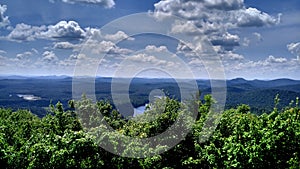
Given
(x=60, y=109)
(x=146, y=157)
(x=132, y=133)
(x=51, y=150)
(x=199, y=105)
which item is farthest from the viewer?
(x=60, y=109)

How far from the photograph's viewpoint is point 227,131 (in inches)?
998

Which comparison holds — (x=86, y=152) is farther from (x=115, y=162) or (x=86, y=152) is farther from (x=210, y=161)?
(x=210, y=161)

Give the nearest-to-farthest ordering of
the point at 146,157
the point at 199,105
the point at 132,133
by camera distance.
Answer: the point at 146,157, the point at 132,133, the point at 199,105

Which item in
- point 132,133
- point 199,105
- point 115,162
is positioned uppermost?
point 199,105

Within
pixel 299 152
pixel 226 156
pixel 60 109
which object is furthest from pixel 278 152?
pixel 60 109

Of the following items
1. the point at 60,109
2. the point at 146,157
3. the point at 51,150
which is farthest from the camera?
the point at 60,109

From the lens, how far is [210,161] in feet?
70.4

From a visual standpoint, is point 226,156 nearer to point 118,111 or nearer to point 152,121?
point 152,121

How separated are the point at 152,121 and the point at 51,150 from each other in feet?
25.1

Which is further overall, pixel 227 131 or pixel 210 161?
pixel 227 131

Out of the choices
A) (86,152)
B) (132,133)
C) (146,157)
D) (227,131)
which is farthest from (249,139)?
(86,152)

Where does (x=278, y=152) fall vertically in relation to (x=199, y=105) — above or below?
below

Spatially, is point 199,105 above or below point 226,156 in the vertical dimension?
above

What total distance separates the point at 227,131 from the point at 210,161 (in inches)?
178
